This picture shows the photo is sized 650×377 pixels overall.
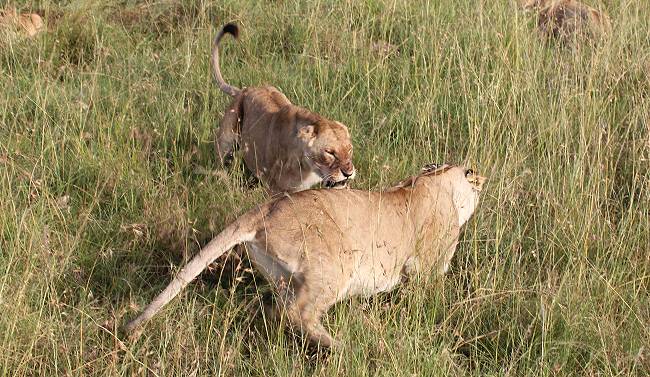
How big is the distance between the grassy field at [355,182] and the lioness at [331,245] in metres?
0.11

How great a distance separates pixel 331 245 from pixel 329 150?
1.29m

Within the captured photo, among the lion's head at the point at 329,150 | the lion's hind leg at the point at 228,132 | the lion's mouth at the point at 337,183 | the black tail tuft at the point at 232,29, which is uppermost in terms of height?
the black tail tuft at the point at 232,29

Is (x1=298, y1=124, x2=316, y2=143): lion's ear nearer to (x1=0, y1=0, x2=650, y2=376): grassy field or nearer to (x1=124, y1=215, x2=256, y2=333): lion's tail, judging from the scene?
(x1=0, y1=0, x2=650, y2=376): grassy field

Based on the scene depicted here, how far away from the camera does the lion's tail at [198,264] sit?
11.2ft

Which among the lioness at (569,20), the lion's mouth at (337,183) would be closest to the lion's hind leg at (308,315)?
the lion's mouth at (337,183)

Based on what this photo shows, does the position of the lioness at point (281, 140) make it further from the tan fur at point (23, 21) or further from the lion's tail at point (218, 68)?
the tan fur at point (23, 21)

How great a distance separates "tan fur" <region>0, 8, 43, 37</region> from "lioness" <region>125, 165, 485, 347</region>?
10.9ft

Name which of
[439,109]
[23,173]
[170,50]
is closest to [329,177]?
[439,109]

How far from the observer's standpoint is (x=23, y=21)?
21.9ft

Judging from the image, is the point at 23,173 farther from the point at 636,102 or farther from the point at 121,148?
the point at 636,102

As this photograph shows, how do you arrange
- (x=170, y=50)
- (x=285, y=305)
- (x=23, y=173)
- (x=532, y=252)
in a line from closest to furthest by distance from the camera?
1. (x=285, y=305)
2. (x=532, y=252)
3. (x=23, y=173)
4. (x=170, y=50)

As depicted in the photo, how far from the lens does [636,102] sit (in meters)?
5.36

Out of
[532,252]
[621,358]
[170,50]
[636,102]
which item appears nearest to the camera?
[621,358]

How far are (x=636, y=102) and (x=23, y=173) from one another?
3.14 m
